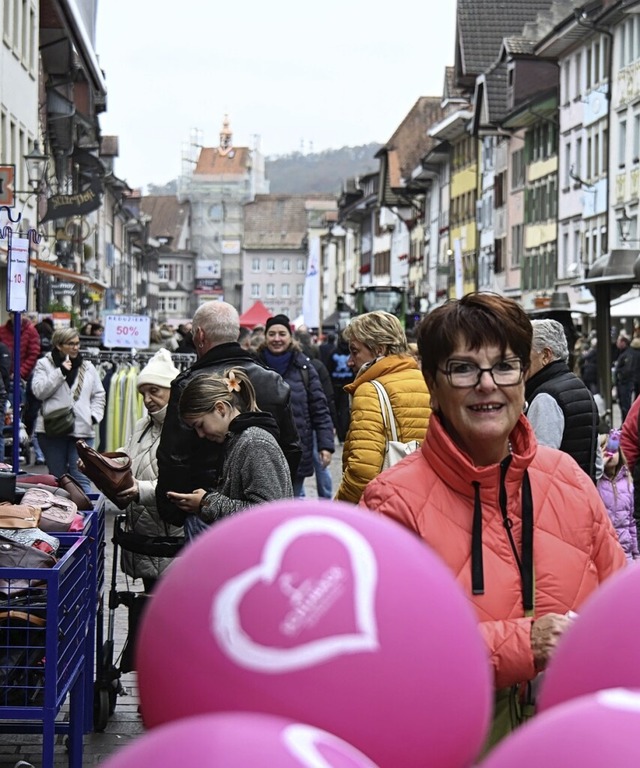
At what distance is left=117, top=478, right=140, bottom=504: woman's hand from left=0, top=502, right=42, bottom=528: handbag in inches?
45.9

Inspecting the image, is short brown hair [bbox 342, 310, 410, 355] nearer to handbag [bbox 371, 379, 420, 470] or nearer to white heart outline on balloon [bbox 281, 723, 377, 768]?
handbag [bbox 371, 379, 420, 470]

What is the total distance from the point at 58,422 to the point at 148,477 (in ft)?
23.4

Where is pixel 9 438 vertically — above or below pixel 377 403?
below

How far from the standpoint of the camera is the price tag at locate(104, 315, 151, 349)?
73.8ft

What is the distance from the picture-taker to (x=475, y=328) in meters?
3.53

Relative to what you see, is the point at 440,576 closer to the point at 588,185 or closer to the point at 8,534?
the point at 8,534

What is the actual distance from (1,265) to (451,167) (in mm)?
46334

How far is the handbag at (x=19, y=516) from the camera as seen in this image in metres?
6.16

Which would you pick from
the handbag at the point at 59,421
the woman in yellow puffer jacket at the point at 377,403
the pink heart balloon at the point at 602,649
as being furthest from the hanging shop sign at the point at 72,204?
the pink heart balloon at the point at 602,649

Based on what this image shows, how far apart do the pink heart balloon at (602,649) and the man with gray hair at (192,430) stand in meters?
4.78

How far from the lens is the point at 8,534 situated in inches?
236

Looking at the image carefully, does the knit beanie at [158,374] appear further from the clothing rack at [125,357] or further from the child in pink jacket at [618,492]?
the clothing rack at [125,357]

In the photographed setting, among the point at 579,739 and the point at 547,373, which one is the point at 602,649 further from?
the point at 547,373

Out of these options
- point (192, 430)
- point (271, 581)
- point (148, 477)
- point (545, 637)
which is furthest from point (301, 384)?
point (271, 581)
